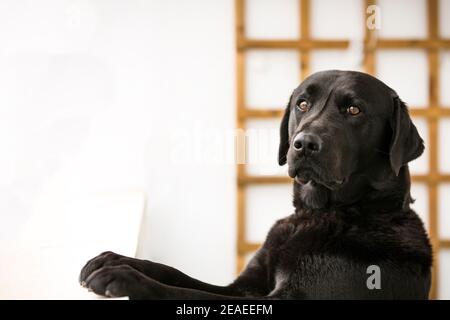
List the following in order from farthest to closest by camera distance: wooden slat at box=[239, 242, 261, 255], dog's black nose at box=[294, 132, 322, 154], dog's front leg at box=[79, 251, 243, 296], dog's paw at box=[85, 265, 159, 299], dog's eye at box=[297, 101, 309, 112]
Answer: wooden slat at box=[239, 242, 261, 255] → dog's eye at box=[297, 101, 309, 112] → dog's black nose at box=[294, 132, 322, 154] → dog's front leg at box=[79, 251, 243, 296] → dog's paw at box=[85, 265, 159, 299]

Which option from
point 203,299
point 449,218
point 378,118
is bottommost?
point 449,218

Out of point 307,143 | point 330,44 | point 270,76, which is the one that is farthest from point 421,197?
point 307,143

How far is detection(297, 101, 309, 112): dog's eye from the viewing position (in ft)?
4.04

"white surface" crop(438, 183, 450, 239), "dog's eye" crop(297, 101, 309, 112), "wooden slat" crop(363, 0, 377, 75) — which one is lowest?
"white surface" crop(438, 183, 450, 239)

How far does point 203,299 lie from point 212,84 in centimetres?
232

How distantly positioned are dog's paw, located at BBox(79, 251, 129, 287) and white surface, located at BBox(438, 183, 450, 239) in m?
2.76

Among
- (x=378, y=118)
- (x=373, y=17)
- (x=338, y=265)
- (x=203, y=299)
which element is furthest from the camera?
(x=373, y=17)

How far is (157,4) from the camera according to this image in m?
3.05

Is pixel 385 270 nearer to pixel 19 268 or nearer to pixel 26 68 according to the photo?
pixel 19 268

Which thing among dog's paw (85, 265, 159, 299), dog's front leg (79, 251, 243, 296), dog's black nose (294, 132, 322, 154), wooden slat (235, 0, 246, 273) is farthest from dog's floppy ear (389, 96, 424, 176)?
wooden slat (235, 0, 246, 273)

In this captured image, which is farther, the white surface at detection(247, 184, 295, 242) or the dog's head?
the white surface at detection(247, 184, 295, 242)

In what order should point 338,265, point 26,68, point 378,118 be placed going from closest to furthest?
1. point 338,265
2. point 378,118
3. point 26,68

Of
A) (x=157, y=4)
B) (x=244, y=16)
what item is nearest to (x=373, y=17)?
(x=244, y=16)

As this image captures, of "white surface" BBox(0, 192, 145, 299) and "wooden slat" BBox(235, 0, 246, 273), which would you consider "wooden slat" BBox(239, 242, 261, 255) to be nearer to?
"wooden slat" BBox(235, 0, 246, 273)
